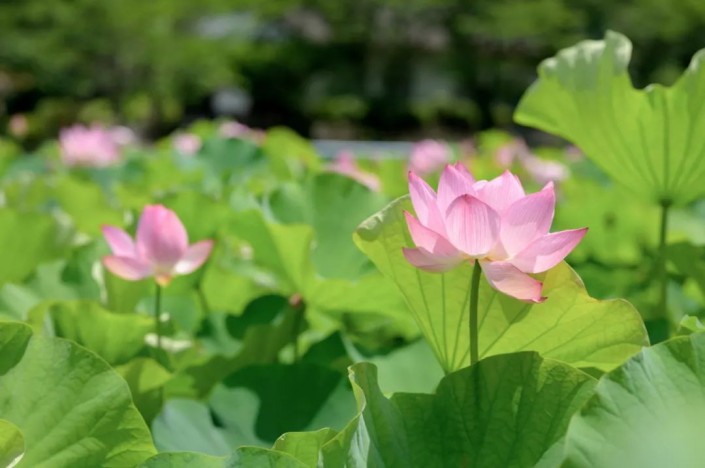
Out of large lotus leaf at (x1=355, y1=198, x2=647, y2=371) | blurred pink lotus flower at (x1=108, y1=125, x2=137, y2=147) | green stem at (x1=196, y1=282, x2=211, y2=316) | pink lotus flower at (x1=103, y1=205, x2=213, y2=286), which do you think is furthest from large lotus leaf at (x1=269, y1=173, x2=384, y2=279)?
blurred pink lotus flower at (x1=108, y1=125, x2=137, y2=147)

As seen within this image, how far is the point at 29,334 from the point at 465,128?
1686 cm

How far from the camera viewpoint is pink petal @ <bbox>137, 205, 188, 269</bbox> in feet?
2.12

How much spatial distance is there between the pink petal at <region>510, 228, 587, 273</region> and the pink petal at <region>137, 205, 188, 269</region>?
28 centimetres

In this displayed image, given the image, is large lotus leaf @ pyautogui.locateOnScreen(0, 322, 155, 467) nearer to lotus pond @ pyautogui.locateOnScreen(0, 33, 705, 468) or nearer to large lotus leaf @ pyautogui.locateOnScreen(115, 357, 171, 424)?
lotus pond @ pyautogui.locateOnScreen(0, 33, 705, 468)

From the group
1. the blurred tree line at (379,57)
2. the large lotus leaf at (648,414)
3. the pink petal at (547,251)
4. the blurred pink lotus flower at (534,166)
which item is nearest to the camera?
the large lotus leaf at (648,414)

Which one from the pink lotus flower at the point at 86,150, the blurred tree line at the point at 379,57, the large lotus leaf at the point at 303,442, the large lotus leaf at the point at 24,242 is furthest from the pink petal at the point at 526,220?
the blurred tree line at the point at 379,57

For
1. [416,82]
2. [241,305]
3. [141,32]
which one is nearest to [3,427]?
[241,305]

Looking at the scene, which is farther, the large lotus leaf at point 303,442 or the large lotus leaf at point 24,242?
the large lotus leaf at point 24,242

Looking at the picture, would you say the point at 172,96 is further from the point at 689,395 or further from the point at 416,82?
the point at 689,395

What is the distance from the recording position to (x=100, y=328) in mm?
617

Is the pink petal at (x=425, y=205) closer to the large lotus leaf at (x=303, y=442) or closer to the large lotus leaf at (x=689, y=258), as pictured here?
the large lotus leaf at (x=303, y=442)

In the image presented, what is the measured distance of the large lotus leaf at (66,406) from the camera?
424 mm

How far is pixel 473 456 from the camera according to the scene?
1.40 feet

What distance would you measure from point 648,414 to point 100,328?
377 millimetres
